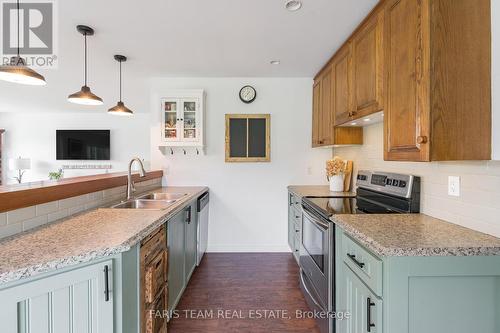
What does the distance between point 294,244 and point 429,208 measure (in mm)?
1635

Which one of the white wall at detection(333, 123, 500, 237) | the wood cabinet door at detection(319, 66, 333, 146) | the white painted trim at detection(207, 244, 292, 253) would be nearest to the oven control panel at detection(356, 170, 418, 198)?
the white wall at detection(333, 123, 500, 237)

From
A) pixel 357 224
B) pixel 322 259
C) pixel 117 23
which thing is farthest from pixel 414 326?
pixel 117 23

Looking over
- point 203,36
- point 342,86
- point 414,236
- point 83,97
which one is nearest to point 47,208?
point 83,97

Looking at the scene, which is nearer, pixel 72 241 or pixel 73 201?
pixel 72 241

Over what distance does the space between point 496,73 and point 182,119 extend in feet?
9.41

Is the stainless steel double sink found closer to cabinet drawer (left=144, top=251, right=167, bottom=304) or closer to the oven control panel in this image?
cabinet drawer (left=144, top=251, right=167, bottom=304)

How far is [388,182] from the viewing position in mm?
1932

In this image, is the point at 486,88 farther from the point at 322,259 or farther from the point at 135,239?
the point at 135,239

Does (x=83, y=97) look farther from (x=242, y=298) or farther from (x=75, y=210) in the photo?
(x=242, y=298)

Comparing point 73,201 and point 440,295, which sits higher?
point 73,201

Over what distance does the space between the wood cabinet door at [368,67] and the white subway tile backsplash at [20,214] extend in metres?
2.24

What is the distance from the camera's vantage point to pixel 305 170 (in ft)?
11.4

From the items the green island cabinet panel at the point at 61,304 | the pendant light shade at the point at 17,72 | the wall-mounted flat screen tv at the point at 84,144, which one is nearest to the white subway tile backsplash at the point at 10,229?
the green island cabinet panel at the point at 61,304

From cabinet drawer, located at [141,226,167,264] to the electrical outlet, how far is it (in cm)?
180
